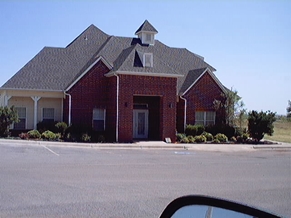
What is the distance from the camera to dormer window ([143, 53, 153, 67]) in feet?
103

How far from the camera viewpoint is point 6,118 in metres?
29.6

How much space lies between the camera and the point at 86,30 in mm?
38812

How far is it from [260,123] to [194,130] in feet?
18.0

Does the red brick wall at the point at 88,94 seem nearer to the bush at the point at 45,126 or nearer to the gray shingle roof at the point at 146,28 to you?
the bush at the point at 45,126

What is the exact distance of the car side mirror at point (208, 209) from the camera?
2604 millimetres

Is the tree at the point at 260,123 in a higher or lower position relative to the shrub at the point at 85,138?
higher

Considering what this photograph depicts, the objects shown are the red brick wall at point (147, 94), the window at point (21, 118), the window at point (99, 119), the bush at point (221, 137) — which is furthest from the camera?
the bush at point (221, 137)

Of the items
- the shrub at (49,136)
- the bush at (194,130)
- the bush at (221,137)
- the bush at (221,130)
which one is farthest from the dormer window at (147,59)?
the shrub at (49,136)

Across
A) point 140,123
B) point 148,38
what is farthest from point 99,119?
point 148,38

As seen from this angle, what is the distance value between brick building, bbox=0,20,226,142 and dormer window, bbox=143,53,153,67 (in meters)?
0.07

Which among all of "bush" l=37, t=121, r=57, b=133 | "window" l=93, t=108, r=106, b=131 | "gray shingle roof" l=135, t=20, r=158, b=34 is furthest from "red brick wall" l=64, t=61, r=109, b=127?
"gray shingle roof" l=135, t=20, r=158, b=34

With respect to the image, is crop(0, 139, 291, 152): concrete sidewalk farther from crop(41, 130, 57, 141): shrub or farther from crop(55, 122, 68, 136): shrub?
crop(55, 122, 68, 136): shrub

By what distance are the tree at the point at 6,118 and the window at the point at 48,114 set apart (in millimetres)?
2828

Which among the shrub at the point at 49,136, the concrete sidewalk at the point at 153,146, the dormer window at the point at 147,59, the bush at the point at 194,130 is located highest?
the dormer window at the point at 147,59
